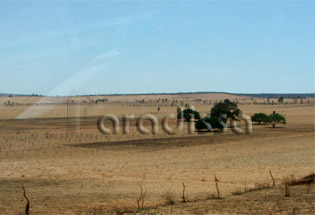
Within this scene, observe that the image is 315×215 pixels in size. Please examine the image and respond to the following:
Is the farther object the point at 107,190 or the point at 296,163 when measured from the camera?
the point at 296,163

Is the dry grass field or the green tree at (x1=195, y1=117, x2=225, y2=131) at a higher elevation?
the green tree at (x1=195, y1=117, x2=225, y2=131)

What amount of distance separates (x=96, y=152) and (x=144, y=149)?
10.6 feet

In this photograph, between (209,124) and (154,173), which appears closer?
(154,173)

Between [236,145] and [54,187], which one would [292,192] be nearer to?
[54,187]

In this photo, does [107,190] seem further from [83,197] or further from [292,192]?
[292,192]

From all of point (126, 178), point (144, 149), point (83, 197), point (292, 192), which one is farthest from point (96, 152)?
point (292, 192)

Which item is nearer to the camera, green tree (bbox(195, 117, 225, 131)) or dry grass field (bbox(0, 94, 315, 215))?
dry grass field (bbox(0, 94, 315, 215))

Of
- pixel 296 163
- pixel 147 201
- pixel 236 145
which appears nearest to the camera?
pixel 147 201

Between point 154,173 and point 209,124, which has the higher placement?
point 209,124

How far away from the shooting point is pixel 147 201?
550 inches

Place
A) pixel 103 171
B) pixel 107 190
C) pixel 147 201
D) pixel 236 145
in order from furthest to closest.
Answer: pixel 236 145, pixel 103 171, pixel 107 190, pixel 147 201

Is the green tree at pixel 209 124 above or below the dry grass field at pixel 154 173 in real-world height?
above

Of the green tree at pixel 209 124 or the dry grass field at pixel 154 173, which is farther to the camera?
the green tree at pixel 209 124

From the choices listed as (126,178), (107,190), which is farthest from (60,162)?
(107,190)
